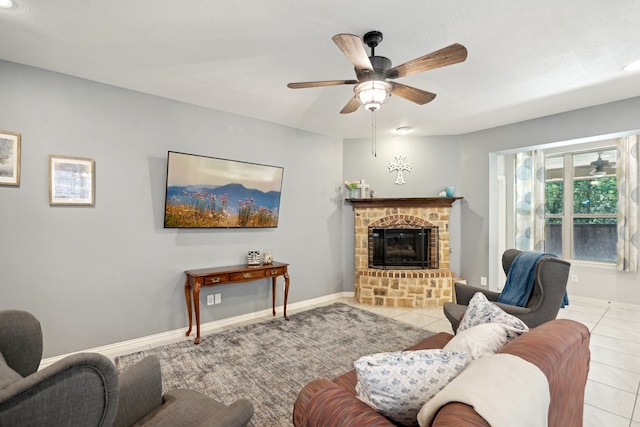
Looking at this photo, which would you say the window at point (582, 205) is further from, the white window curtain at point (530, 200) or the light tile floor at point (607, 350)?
the light tile floor at point (607, 350)

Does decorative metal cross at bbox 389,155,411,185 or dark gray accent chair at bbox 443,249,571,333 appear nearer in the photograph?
dark gray accent chair at bbox 443,249,571,333

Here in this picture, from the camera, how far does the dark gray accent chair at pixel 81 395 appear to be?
2.30 feet

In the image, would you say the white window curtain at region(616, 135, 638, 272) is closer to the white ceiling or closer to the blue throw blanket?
the white ceiling

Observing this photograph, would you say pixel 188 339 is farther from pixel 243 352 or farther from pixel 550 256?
pixel 550 256

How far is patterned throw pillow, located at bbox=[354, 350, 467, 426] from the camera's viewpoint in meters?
1.12

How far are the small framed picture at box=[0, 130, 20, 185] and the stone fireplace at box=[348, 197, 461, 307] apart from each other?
13.1 feet

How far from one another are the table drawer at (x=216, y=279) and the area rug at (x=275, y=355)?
62 centimetres

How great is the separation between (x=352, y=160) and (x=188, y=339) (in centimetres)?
358

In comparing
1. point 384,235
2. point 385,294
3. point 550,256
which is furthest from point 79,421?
point 384,235

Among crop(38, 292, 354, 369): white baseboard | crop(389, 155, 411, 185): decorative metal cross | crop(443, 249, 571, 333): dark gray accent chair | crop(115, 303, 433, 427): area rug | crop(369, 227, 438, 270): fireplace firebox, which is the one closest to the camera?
crop(115, 303, 433, 427): area rug

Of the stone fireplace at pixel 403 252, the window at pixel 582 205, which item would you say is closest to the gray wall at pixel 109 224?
the stone fireplace at pixel 403 252

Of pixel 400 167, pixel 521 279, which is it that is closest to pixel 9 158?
pixel 521 279

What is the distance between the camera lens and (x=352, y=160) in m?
5.27

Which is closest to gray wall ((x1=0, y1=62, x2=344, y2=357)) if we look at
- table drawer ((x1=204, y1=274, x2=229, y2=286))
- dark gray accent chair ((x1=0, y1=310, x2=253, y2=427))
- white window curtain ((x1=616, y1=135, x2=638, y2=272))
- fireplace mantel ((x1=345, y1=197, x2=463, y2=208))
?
table drawer ((x1=204, y1=274, x2=229, y2=286))
